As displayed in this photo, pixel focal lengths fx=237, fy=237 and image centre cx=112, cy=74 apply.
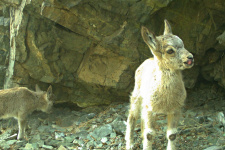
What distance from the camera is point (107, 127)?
24.5 feet

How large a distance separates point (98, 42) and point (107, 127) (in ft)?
9.48

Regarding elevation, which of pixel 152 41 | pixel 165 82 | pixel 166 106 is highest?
pixel 152 41

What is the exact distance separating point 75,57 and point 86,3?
2.52 m

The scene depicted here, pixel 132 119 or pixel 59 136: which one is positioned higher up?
pixel 132 119

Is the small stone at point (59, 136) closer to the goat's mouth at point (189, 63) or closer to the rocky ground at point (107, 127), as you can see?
the rocky ground at point (107, 127)

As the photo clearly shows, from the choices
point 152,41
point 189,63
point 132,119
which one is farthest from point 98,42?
point 189,63

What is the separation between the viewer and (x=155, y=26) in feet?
26.2

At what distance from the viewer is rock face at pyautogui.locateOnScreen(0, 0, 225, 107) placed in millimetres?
7414

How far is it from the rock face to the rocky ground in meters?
0.63

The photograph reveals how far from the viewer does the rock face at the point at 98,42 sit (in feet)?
24.3

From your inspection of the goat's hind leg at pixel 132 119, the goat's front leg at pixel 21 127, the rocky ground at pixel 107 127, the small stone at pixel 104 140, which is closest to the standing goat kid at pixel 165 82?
the goat's hind leg at pixel 132 119

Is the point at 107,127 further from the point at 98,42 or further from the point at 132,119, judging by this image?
the point at 98,42

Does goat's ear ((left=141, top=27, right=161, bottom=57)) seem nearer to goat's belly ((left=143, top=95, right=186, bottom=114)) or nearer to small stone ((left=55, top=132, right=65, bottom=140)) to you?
goat's belly ((left=143, top=95, right=186, bottom=114))

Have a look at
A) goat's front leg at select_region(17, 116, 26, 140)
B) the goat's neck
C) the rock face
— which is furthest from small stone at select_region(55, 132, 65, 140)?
the goat's neck
